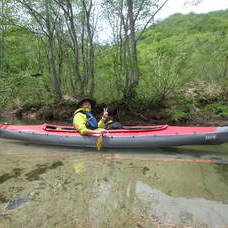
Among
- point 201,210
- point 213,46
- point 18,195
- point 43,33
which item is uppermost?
point 43,33

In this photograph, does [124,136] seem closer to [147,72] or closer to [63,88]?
[147,72]

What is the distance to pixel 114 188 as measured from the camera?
8.91ft

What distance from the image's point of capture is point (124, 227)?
190cm

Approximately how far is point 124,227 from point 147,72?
20.4 feet

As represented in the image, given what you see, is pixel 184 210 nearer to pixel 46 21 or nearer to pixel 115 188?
pixel 115 188

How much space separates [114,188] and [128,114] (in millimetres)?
5128

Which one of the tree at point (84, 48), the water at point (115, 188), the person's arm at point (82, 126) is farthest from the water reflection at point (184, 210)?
the tree at point (84, 48)

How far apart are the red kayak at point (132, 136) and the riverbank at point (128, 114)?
2592 millimetres


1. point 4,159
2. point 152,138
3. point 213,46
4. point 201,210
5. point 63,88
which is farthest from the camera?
point 63,88

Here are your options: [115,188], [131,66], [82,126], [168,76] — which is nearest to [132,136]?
[82,126]

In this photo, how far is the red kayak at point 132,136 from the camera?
12.5 feet

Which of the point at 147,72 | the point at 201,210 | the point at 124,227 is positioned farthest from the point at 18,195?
the point at 147,72

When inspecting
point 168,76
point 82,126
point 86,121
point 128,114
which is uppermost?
point 168,76

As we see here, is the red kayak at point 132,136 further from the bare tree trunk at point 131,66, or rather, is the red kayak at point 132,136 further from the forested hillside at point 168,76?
the bare tree trunk at point 131,66
